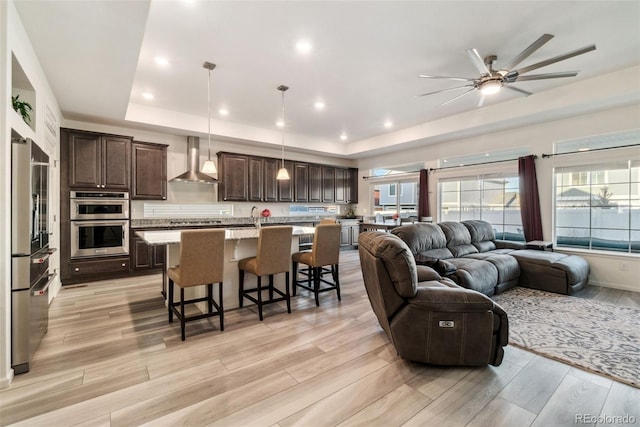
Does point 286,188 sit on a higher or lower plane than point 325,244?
higher

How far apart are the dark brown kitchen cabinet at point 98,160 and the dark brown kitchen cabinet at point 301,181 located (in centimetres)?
363

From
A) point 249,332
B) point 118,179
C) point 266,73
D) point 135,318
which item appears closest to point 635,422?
point 249,332

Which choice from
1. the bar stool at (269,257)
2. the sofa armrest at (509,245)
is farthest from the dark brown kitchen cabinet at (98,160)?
the sofa armrest at (509,245)

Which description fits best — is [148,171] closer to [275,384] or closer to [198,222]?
[198,222]

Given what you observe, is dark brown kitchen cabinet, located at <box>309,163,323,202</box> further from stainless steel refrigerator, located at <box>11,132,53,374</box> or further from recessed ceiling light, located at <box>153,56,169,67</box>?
stainless steel refrigerator, located at <box>11,132,53,374</box>

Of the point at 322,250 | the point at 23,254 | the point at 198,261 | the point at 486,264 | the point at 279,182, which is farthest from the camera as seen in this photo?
the point at 279,182

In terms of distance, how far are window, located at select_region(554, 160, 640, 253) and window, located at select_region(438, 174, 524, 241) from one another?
0.69 m

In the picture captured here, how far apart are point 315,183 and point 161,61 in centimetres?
481

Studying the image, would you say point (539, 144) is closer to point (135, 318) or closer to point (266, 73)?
point (266, 73)

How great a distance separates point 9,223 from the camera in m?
2.06

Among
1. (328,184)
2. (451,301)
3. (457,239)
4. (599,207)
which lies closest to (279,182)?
(328,184)

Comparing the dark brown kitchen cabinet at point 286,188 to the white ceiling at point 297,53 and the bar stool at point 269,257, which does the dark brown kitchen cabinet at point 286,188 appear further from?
the bar stool at point 269,257

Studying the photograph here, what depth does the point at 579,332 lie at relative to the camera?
111 inches

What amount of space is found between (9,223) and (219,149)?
456 centimetres
